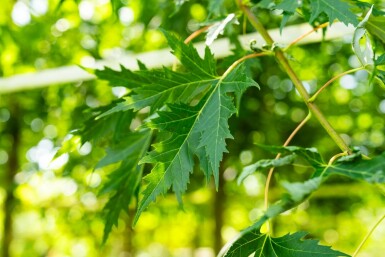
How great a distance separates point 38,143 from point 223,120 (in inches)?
63.5

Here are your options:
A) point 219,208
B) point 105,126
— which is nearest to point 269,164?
point 105,126

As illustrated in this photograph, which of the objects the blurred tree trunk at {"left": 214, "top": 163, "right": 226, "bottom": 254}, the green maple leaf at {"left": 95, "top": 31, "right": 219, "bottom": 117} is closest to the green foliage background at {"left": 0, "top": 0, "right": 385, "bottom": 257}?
the blurred tree trunk at {"left": 214, "top": 163, "right": 226, "bottom": 254}

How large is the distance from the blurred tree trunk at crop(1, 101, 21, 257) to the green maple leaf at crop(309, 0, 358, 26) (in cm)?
171

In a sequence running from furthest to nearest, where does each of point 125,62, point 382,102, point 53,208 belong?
point 53,208, point 382,102, point 125,62

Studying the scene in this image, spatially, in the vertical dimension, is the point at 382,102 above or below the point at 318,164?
below

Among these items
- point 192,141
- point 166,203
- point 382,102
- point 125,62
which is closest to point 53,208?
point 166,203

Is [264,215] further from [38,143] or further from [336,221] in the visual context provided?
[336,221]

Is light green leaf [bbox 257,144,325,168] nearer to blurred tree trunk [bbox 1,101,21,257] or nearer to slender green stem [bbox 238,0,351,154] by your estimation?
slender green stem [bbox 238,0,351,154]

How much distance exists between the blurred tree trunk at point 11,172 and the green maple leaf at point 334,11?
67.3 inches

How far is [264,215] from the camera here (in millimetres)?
394

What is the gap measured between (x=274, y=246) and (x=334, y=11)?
25cm

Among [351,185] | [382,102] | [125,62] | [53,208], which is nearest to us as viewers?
[125,62]

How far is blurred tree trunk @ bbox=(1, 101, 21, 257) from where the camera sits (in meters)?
2.10

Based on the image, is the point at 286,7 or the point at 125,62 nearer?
the point at 286,7
